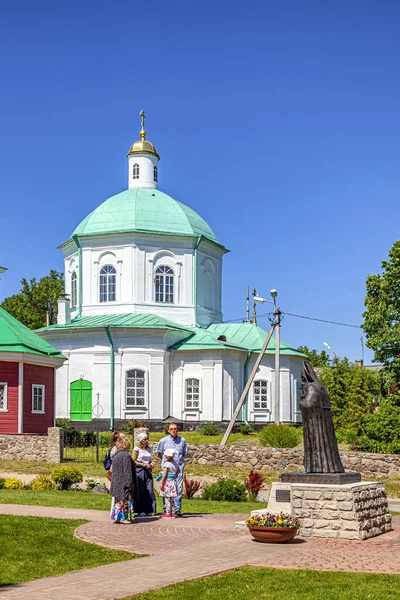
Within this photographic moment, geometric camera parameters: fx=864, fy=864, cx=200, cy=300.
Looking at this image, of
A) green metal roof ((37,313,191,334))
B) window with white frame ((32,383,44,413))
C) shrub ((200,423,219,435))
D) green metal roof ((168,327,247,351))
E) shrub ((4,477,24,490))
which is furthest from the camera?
green metal roof ((168,327,247,351))

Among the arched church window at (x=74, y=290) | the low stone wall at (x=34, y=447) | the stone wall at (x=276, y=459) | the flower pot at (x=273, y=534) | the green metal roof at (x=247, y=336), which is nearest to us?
the flower pot at (x=273, y=534)

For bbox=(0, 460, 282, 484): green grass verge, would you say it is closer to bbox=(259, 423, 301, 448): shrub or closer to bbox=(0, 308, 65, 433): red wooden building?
bbox=(259, 423, 301, 448): shrub

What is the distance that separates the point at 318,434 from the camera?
13867mm

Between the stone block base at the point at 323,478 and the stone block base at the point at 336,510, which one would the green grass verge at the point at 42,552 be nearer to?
the stone block base at the point at 336,510

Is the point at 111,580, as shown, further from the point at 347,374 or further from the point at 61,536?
the point at 347,374

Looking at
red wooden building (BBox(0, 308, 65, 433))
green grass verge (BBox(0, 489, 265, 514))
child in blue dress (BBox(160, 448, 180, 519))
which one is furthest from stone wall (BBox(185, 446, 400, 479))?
child in blue dress (BBox(160, 448, 180, 519))

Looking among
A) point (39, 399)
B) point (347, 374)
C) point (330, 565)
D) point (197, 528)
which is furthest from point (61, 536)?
point (347, 374)

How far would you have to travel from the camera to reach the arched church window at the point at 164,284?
4534 cm

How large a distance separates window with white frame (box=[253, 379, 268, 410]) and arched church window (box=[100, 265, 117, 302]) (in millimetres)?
8689

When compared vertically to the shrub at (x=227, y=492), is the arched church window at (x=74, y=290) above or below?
above

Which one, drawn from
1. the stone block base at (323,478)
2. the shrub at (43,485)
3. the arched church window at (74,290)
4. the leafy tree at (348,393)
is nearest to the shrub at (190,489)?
the shrub at (43,485)

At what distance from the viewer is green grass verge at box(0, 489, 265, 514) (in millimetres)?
17109

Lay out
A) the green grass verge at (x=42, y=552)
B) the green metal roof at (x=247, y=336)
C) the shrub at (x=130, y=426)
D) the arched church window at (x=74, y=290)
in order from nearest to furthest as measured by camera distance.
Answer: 1. the green grass verge at (x=42, y=552)
2. the shrub at (x=130, y=426)
3. the green metal roof at (x=247, y=336)
4. the arched church window at (x=74, y=290)

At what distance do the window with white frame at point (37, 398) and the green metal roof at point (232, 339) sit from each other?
9.63 metres
